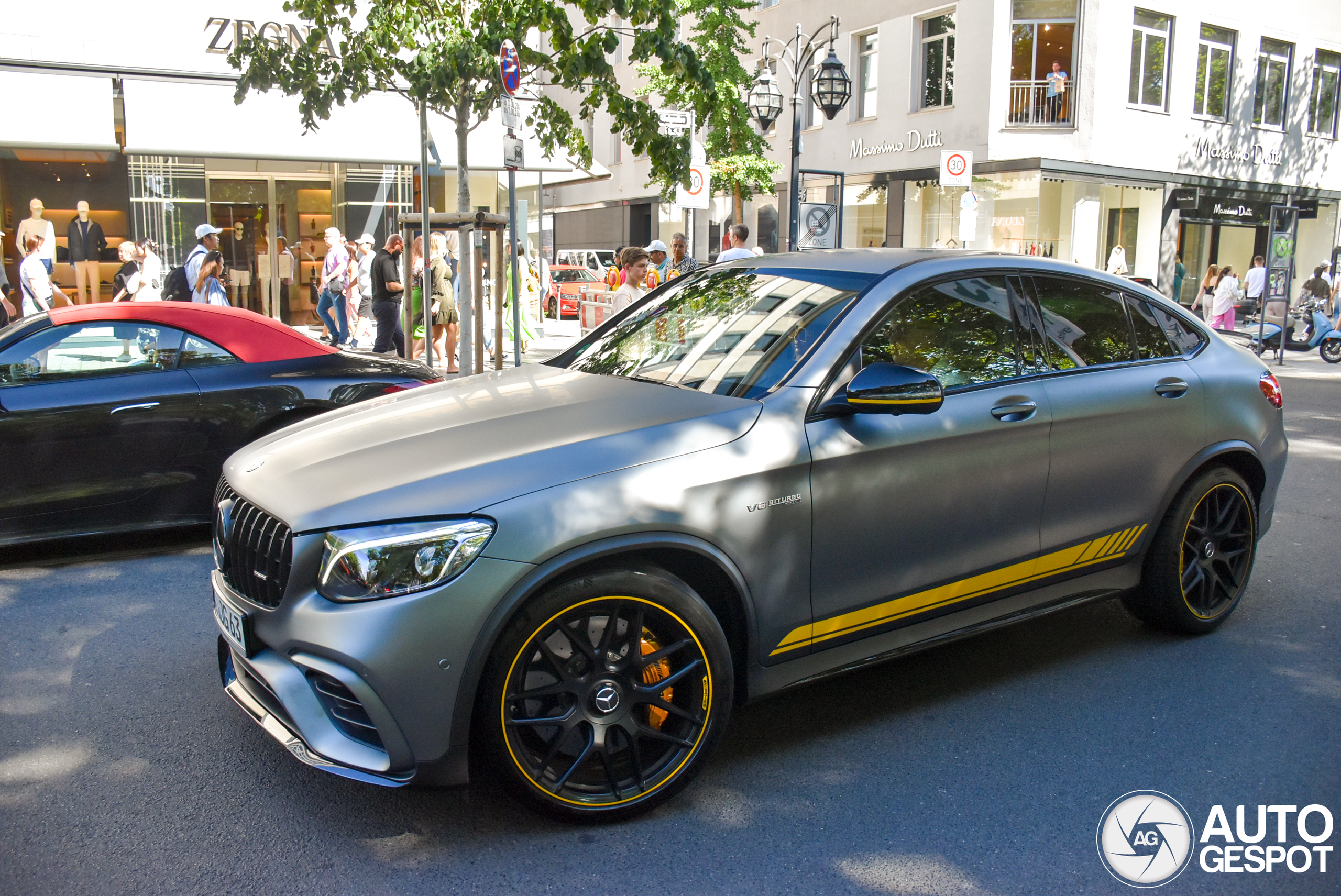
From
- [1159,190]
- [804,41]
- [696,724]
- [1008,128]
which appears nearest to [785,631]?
[696,724]

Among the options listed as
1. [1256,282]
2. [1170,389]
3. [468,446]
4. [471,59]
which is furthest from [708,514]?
[1256,282]

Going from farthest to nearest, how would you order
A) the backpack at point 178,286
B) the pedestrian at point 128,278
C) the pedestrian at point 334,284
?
1. the pedestrian at point 334,284
2. the pedestrian at point 128,278
3. the backpack at point 178,286

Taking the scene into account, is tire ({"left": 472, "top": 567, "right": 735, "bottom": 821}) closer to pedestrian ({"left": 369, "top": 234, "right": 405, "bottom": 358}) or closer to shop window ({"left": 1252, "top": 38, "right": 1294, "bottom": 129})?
pedestrian ({"left": 369, "top": 234, "right": 405, "bottom": 358})

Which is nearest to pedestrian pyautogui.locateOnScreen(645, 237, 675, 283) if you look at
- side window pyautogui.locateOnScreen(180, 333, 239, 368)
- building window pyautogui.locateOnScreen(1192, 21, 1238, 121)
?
side window pyautogui.locateOnScreen(180, 333, 239, 368)

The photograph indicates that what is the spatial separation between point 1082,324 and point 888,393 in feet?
4.45

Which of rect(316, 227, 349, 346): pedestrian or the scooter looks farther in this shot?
the scooter

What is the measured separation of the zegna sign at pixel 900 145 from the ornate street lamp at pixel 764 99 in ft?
28.1

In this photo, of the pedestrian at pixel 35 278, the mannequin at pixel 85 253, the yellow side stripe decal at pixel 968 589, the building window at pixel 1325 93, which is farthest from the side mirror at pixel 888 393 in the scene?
the building window at pixel 1325 93

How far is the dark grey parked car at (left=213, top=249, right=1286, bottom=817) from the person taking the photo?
9.41ft

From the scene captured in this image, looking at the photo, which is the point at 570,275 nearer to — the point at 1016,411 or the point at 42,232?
the point at 42,232

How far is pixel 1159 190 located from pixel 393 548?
92.7ft

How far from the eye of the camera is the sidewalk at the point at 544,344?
15156mm

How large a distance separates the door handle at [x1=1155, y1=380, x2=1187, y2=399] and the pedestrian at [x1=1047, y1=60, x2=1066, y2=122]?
22.8 m

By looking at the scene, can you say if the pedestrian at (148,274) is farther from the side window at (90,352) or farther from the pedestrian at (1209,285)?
the pedestrian at (1209,285)
